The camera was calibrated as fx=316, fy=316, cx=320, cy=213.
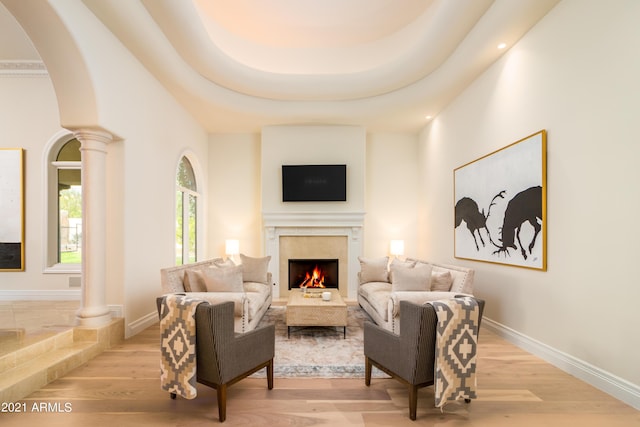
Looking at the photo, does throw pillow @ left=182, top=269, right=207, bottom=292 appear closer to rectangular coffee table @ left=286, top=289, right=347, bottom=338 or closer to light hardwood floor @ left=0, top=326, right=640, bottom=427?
light hardwood floor @ left=0, top=326, right=640, bottom=427

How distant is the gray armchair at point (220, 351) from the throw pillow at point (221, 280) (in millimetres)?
1225

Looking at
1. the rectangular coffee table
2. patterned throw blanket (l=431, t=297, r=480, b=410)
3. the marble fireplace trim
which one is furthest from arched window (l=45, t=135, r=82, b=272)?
patterned throw blanket (l=431, t=297, r=480, b=410)

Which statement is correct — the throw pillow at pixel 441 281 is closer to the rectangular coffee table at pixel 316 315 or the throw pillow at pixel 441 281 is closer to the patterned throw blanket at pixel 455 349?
the rectangular coffee table at pixel 316 315

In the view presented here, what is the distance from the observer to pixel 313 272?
668 centimetres

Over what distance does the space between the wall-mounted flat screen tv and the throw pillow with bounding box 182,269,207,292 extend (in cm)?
306

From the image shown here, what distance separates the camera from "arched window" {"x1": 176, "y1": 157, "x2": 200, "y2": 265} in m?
5.81

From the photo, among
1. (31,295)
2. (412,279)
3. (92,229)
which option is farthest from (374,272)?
(31,295)

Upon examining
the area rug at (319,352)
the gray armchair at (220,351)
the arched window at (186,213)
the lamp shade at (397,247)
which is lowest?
the area rug at (319,352)

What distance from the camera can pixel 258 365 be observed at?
252cm

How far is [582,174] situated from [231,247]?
5.82 m

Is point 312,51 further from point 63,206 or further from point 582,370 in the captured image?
point 582,370

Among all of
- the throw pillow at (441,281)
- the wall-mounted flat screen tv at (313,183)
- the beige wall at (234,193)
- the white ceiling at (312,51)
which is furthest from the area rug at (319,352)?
the white ceiling at (312,51)

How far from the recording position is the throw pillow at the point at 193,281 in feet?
12.1

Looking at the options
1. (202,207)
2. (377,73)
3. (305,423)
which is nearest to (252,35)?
(377,73)
